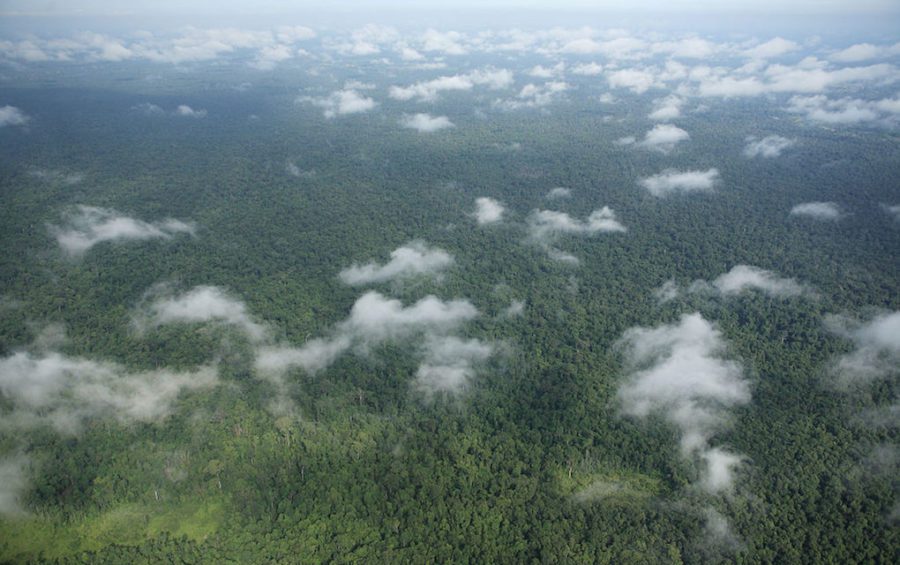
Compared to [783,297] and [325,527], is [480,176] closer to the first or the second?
[783,297]

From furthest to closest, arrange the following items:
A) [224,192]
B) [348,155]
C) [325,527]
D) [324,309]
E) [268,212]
A: [348,155], [224,192], [268,212], [324,309], [325,527]

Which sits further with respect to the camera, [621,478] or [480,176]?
[480,176]

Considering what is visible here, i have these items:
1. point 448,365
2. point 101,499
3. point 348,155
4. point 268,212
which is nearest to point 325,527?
point 101,499

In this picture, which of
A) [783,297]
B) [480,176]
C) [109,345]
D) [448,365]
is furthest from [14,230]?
[783,297]

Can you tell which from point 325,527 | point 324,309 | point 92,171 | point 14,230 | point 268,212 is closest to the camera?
point 325,527

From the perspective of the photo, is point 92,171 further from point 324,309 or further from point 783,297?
point 783,297

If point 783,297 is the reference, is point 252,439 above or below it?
below
